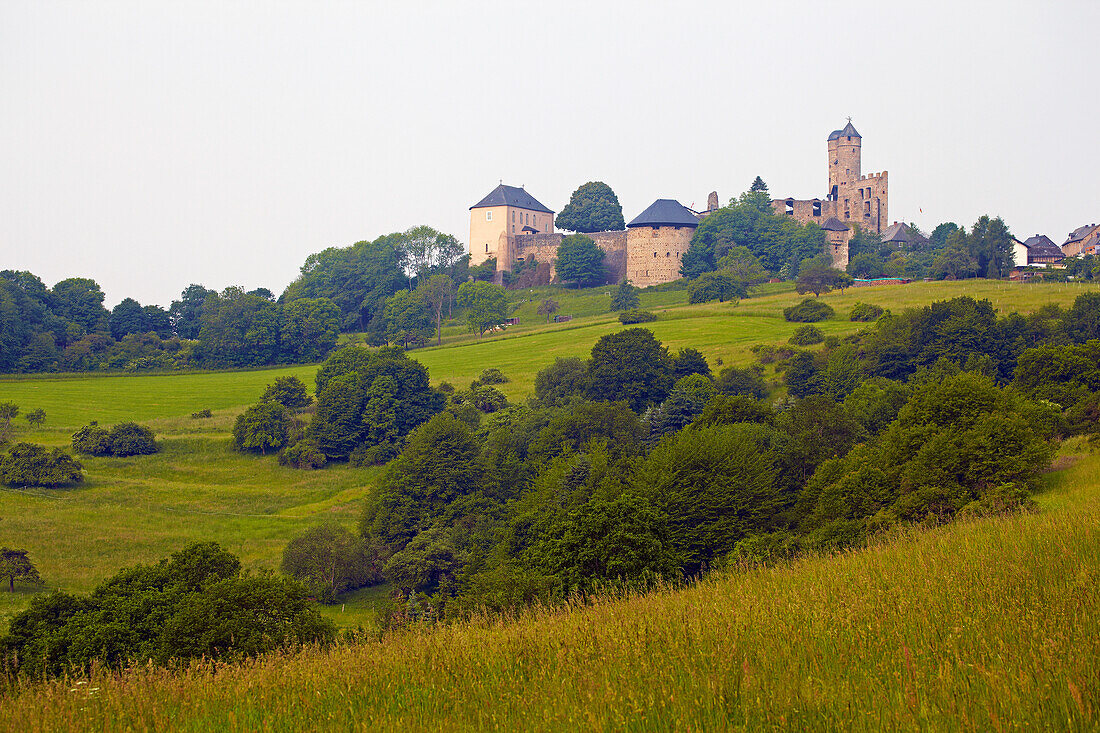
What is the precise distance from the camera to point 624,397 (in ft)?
158

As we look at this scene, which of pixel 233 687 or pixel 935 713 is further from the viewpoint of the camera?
pixel 233 687

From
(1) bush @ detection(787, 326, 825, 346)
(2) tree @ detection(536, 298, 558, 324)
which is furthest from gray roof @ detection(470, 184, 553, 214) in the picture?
(1) bush @ detection(787, 326, 825, 346)

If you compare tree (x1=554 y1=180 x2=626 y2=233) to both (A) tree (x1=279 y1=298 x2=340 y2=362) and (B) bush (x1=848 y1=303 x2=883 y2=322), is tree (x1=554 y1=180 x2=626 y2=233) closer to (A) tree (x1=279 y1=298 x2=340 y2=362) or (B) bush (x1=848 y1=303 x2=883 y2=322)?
(A) tree (x1=279 y1=298 x2=340 y2=362)

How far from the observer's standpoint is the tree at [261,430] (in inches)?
1923

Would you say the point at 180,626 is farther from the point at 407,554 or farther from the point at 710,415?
the point at 710,415

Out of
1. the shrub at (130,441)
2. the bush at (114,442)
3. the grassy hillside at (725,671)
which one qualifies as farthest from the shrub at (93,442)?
the grassy hillside at (725,671)

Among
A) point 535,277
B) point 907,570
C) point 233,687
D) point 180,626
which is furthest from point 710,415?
point 535,277

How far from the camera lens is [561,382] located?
51531 mm

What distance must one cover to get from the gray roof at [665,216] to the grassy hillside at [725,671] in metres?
90.0

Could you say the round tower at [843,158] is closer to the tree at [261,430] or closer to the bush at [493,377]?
the bush at [493,377]

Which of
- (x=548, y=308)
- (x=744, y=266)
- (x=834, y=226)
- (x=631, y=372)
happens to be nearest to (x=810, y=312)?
(x=631, y=372)

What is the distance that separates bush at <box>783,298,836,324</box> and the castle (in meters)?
32.2

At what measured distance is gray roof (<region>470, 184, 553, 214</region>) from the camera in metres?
108

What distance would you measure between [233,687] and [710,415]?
1216 inches
